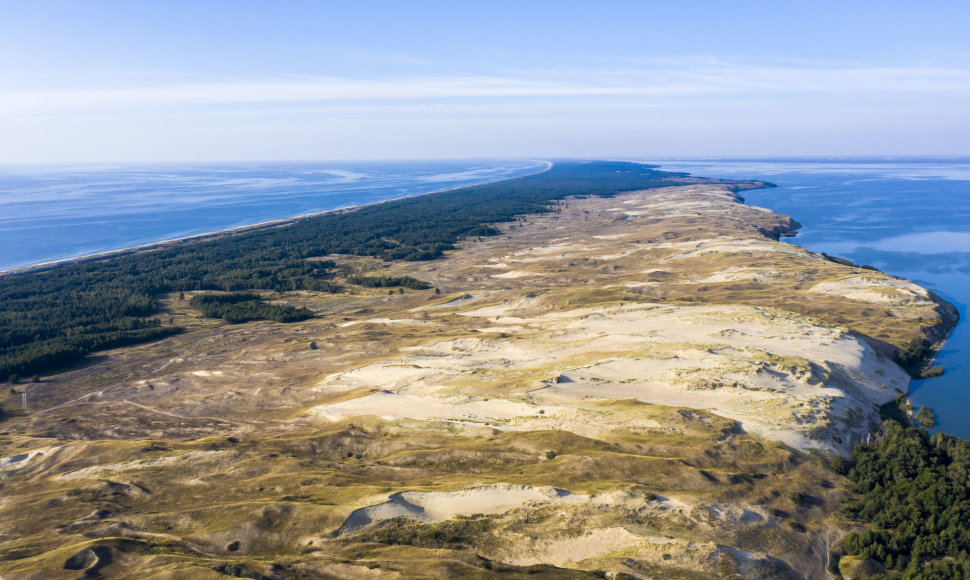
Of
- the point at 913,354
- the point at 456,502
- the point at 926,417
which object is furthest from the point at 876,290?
the point at 456,502

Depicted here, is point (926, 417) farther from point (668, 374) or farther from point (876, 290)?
point (876, 290)

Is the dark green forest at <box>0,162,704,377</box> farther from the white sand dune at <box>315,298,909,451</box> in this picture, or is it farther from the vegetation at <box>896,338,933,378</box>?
the vegetation at <box>896,338,933,378</box>

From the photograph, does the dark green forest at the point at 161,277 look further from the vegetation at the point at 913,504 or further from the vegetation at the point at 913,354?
the vegetation at the point at 913,354

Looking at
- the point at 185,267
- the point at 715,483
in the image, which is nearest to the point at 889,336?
the point at 715,483

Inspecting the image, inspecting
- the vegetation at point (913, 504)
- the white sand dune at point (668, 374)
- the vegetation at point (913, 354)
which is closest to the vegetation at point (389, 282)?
the white sand dune at point (668, 374)

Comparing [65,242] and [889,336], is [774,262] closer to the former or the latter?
[889,336]
